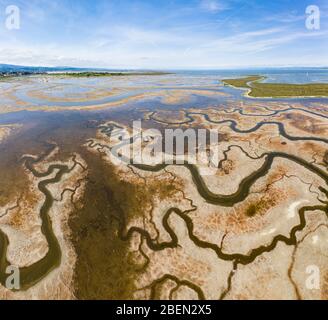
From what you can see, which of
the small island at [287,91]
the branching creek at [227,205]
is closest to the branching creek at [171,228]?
the branching creek at [227,205]

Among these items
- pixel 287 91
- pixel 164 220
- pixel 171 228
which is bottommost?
pixel 171 228

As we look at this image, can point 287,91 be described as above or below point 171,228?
above

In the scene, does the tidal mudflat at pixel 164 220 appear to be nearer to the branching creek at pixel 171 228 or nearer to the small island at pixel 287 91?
the branching creek at pixel 171 228

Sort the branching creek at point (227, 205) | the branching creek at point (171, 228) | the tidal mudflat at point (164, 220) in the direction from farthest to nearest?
the branching creek at point (227, 205)
the branching creek at point (171, 228)
the tidal mudflat at point (164, 220)

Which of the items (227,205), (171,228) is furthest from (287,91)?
(171,228)

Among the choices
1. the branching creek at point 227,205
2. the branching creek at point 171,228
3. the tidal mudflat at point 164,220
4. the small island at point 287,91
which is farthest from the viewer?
the small island at point 287,91

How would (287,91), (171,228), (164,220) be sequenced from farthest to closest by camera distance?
(287,91) < (164,220) < (171,228)

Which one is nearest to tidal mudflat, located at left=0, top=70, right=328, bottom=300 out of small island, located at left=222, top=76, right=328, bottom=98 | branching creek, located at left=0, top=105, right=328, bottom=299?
branching creek, located at left=0, top=105, right=328, bottom=299

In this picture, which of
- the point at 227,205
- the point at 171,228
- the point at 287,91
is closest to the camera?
the point at 171,228

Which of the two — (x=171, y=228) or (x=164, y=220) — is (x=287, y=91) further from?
(x=171, y=228)

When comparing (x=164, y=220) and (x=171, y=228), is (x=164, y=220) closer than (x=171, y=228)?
No
